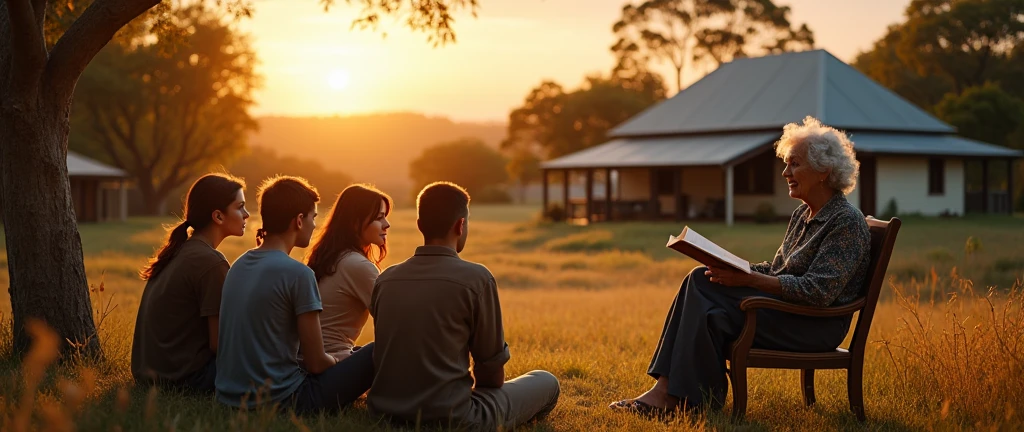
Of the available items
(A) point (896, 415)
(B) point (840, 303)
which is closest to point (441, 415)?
(B) point (840, 303)

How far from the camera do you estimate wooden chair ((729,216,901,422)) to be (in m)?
5.11

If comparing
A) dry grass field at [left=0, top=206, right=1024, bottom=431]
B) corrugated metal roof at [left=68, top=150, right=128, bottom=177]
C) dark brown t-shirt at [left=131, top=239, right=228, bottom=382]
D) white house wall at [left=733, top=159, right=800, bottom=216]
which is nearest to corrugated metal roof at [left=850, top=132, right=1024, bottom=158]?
white house wall at [left=733, top=159, right=800, bottom=216]

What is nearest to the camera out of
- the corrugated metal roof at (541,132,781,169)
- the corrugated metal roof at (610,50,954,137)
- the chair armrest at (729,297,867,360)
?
the chair armrest at (729,297,867,360)

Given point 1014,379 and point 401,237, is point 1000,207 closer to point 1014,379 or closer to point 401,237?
point 401,237

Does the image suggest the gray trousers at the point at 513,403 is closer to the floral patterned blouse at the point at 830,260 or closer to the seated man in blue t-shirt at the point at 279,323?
the seated man in blue t-shirt at the point at 279,323

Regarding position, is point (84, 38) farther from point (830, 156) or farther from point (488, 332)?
point (830, 156)

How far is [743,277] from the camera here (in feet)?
17.0

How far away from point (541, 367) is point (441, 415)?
9.06 feet

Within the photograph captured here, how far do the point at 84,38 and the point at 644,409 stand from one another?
13.5 feet

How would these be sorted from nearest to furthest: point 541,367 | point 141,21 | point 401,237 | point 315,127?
1. point 541,367
2. point 141,21
3. point 401,237
4. point 315,127

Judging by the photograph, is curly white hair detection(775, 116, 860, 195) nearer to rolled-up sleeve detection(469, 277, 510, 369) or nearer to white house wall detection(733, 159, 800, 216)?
rolled-up sleeve detection(469, 277, 510, 369)

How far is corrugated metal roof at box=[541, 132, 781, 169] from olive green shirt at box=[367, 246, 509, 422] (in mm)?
26428

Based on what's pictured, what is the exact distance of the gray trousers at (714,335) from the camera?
5.23m

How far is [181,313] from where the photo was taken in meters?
5.10
